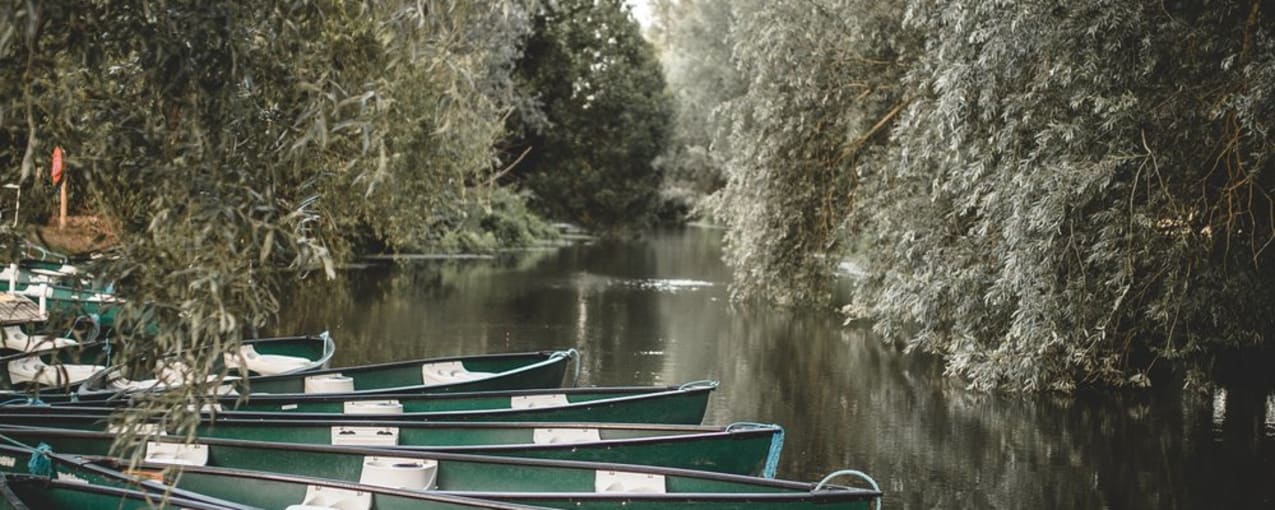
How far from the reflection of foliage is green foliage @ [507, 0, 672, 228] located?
2990 centimetres

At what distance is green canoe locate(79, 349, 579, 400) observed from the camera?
1125cm

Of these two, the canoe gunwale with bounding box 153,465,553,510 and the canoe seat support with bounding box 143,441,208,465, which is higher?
the canoe gunwale with bounding box 153,465,553,510

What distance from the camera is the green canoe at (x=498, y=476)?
702cm

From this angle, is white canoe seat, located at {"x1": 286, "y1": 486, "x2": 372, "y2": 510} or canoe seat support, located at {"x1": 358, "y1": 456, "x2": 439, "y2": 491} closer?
white canoe seat, located at {"x1": 286, "y1": 486, "x2": 372, "y2": 510}

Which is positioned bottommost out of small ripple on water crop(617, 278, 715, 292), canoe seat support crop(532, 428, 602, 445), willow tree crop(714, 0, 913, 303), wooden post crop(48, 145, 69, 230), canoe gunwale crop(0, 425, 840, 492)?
canoe seat support crop(532, 428, 602, 445)

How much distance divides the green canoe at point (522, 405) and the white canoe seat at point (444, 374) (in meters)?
1.59

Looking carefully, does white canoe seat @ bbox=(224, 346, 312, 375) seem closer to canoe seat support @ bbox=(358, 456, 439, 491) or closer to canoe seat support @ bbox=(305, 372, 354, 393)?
canoe seat support @ bbox=(305, 372, 354, 393)

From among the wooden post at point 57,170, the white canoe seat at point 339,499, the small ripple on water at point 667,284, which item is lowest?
the white canoe seat at point 339,499

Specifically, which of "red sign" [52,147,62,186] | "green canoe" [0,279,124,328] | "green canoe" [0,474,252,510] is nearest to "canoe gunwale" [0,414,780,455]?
"green canoe" [0,474,252,510]

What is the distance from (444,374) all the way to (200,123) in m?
7.60

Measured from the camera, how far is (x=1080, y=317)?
1338cm

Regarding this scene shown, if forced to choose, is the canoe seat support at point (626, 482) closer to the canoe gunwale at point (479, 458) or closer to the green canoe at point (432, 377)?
the canoe gunwale at point (479, 458)

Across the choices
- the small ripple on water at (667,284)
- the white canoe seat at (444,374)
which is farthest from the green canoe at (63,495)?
the small ripple on water at (667,284)

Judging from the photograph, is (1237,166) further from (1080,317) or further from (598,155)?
(598,155)
